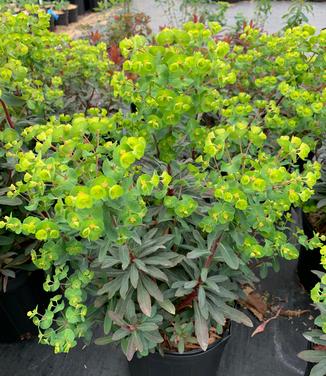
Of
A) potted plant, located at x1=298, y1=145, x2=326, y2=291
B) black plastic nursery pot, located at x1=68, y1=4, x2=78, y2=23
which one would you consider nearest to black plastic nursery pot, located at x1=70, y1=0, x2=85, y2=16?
black plastic nursery pot, located at x1=68, y1=4, x2=78, y2=23

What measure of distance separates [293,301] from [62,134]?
174 centimetres

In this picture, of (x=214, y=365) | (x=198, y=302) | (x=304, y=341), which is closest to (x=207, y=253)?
(x=198, y=302)

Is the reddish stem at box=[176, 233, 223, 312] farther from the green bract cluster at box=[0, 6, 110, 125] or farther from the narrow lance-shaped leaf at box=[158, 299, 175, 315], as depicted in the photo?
the green bract cluster at box=[0, 6, 110, 125]

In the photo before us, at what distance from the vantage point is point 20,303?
6.66 feet

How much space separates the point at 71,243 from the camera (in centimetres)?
136

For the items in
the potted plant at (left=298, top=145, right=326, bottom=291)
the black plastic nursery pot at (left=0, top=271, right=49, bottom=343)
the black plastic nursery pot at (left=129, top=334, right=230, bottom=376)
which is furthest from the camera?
the potted plant at (left=298, top=145, right=326, bottom=291)

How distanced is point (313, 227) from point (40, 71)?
1757 millimetres

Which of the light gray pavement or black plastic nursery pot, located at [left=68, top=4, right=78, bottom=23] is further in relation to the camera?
the light gray pavement

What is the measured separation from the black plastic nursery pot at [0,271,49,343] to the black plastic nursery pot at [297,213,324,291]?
1433 mm

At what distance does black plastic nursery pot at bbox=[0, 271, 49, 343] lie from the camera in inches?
77.0

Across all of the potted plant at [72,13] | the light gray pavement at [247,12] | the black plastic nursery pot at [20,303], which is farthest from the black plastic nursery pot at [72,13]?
the black plastic nursery pot at [20,303]

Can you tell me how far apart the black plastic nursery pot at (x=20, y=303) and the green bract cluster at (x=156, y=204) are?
0.52m

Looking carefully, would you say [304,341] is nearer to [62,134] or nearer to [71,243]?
[71,243]

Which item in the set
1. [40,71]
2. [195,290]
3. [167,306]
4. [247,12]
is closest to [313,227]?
[195,290]
